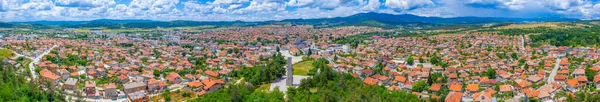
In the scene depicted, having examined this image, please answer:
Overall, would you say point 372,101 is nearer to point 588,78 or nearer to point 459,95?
point 459,95

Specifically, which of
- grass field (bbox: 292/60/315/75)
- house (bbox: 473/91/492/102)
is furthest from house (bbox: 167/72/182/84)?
house (bbox: 473/91/492/102)

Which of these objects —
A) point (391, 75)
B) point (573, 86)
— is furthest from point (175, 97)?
point (573, 86)

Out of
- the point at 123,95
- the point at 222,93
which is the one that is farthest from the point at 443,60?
the point at 123,95

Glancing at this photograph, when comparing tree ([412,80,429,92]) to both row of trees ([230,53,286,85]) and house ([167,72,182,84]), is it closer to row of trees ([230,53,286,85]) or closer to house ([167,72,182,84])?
row of trees ([230,53,286,85])

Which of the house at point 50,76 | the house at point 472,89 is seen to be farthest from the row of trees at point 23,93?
the house at point 472,89

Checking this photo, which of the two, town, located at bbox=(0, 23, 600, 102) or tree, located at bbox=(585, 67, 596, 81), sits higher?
tree, located at bbox=(585, 67, 596, 81)

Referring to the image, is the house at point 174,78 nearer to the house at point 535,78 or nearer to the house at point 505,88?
the house at point 505,88
